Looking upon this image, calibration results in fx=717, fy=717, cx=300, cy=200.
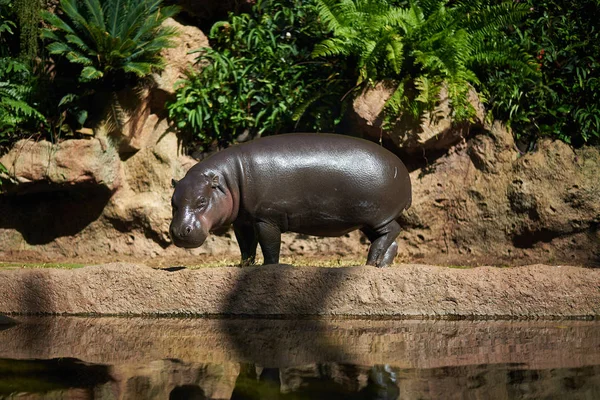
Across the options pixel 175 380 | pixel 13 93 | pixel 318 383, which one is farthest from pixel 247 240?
pixel 13 93

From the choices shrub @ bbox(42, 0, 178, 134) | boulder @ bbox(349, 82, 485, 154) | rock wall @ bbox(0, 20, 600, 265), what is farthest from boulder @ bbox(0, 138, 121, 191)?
boulder @ bbox(349, 82, 485, 154)

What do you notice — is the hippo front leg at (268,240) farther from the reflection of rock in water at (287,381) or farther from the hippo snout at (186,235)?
the reflection of rock in water at (287,381)

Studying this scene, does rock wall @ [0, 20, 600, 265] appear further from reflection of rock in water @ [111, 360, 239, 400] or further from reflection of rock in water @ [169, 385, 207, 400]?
reflection of rock in water @ [169, 385, 207, 400]

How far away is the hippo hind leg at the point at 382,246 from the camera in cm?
715

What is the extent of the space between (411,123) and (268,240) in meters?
3.38

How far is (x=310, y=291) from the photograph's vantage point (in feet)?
19.8

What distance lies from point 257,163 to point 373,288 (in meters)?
1.83

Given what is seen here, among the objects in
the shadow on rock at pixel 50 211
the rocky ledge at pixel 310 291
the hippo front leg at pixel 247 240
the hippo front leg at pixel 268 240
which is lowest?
the shadow on rock at pixel 50 211

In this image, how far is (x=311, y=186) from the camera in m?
7.06

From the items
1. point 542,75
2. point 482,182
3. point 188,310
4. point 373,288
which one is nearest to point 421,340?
point 373,288

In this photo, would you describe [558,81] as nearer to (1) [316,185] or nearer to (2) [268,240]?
(1) [316,185]

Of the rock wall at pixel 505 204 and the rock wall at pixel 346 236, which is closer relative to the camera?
the rock wall at pixel 505 204

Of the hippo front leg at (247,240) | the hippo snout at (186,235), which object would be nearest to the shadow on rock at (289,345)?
the hippo snout at (186,235)

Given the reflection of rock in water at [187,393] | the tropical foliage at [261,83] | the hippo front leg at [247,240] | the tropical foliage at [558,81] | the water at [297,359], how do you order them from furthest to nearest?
the tropical foliage at [261,83] → the tropical foliage at [558,81] → the hippo front leg at [247,240] → the water at [297,359] → the reflection of rock in water at [187,393]
